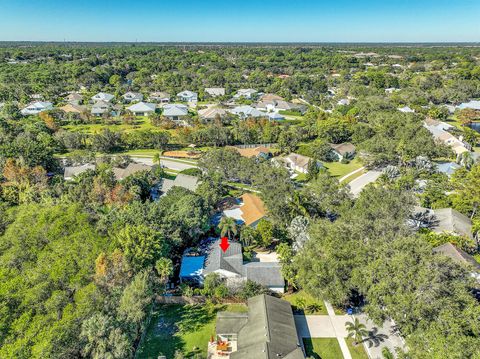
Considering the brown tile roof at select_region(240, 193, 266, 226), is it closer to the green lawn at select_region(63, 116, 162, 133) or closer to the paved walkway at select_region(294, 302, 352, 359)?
the paved walkway at select_region(294, 302, 352, 359)

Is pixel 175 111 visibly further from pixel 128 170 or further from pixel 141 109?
pixel 128 170

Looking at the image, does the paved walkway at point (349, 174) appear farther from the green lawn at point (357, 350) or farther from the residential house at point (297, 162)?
the green lawn at point (357, 350)

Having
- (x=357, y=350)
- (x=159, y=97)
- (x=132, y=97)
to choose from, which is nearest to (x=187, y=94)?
(x=159, y=97)

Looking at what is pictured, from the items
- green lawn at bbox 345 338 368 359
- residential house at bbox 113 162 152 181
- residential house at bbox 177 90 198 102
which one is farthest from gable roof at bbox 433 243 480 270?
residential house at bbox 177 90 198 102

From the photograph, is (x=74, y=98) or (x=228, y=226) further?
(x=74, y=98)

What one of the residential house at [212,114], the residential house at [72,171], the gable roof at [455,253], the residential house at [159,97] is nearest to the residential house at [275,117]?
the residential house at [212,114]
